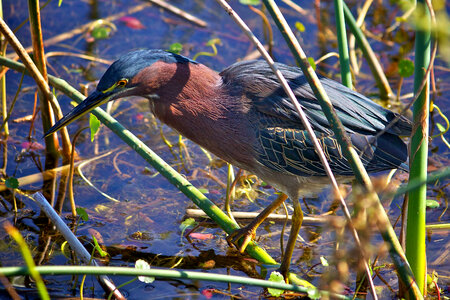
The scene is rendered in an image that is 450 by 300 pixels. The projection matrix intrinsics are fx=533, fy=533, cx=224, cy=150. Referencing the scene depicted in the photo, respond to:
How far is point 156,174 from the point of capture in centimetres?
403

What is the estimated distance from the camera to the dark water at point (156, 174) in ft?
10.7

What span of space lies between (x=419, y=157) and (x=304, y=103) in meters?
0.93

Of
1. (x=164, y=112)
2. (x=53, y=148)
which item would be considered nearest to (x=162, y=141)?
(x=53, y=148)

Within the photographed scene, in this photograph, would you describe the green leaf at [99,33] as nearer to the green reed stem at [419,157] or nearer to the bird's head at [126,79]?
the bird's head at [126,79]

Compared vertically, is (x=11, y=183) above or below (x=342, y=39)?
below

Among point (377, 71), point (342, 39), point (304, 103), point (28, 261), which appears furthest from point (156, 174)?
point (28, 261)

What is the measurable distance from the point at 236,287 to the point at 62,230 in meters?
1.05

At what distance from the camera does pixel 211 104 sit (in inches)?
125

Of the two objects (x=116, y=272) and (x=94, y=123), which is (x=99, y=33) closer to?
(x=94, y=123)

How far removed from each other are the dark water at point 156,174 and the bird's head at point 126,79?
2.70 feet

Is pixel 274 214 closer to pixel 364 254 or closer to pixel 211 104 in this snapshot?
pixel 211 104

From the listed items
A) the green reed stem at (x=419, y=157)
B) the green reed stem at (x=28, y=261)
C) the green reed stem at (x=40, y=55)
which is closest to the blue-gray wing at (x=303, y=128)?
the green reed stem at (x=419, y=157)

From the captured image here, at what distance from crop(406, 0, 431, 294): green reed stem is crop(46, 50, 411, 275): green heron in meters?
0.74

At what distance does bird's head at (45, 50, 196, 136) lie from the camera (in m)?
2.95
